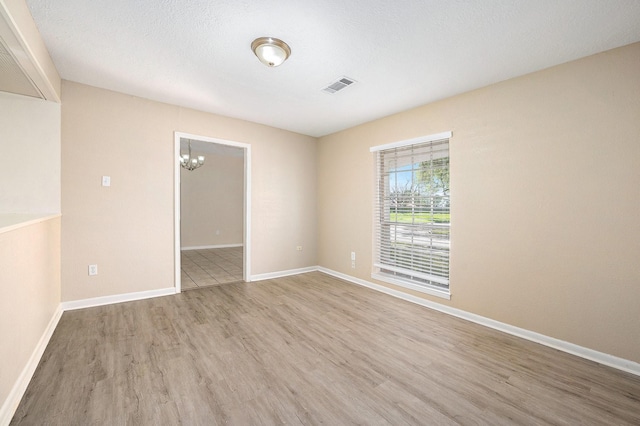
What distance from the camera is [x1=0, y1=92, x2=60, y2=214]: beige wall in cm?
245

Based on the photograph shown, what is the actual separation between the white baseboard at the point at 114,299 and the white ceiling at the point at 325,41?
250 cm

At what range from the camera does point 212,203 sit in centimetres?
782

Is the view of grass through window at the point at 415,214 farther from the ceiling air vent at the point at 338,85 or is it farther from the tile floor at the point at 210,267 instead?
the tile floor at the point at 210,267

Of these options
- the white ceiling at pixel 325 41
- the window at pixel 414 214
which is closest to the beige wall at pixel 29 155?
the white ceiling at pixel 325 41

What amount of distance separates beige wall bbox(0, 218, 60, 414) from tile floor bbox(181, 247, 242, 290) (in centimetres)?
167

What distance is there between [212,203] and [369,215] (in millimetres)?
5409

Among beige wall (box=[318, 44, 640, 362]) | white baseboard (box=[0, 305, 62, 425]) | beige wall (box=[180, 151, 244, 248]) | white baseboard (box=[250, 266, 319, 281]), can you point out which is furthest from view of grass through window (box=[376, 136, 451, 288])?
beige wall (box=[180, 151, 244, 248])

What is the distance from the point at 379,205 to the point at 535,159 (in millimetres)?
1976

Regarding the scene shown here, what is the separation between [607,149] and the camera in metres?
2.16

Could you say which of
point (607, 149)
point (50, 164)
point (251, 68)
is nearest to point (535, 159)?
point (607, 149)

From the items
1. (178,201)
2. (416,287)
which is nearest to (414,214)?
(416,287)

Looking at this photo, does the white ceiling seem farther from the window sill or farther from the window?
the window sill

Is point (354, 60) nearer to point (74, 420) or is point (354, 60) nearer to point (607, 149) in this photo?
point (607, 149)

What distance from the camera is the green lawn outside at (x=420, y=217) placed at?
3270 mm
